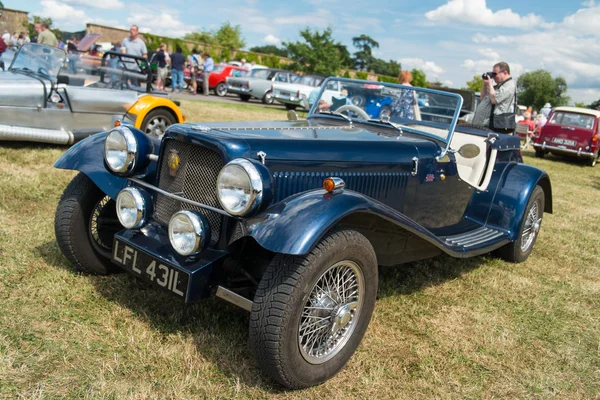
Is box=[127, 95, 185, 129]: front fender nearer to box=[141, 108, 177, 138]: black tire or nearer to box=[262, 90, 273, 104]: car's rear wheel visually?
box=[141, 108, 177, 138]: black tire

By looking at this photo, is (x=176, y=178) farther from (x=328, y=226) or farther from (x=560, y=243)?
(x=560, y=243)

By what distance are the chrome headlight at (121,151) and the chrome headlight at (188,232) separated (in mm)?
690

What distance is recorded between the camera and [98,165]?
129 inches

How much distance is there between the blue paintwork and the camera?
318 centimetres

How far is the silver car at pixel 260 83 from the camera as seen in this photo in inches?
750

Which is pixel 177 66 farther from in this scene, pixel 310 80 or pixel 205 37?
pixel 205 37

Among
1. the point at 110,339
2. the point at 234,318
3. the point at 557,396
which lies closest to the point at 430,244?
the point at 557,396

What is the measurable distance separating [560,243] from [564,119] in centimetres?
1014

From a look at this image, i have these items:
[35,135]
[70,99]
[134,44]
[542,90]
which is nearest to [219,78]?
[134,44]

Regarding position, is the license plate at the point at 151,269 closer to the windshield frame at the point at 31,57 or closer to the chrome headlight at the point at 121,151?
the chrome headlight at the point at 121,151

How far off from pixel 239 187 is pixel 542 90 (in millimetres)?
52833

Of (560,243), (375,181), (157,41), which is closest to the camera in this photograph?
(375,181)

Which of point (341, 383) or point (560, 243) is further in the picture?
point (560, 243)

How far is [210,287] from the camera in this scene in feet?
8.32
